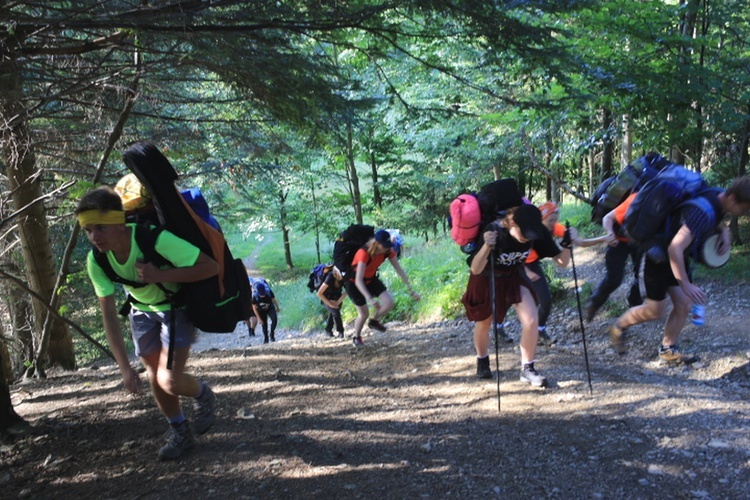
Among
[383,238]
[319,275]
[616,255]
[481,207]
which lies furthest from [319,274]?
[481,207]

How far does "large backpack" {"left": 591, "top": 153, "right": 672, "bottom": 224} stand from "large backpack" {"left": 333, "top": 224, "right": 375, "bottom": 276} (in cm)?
325

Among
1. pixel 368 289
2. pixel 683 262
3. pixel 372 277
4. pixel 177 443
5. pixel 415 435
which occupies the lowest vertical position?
pixel 415 435

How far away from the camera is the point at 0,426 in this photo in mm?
4238

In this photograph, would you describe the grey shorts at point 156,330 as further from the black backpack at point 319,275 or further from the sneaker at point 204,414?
the black backpack at point 319,275

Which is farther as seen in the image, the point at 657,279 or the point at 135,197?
the point at 657,279

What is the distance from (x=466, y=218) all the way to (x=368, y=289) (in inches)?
143

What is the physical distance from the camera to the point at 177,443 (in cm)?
376

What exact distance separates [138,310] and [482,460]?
254 centimetres

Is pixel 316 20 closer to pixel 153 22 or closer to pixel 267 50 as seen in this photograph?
pixel 267 50

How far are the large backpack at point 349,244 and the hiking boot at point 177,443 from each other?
460 centimetres

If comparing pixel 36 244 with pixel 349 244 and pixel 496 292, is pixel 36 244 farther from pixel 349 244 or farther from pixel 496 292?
pixel 496 292

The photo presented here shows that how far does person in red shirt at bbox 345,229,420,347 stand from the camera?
7617mm

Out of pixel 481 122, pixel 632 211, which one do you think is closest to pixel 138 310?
pixel 632 211

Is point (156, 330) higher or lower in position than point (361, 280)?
higher
